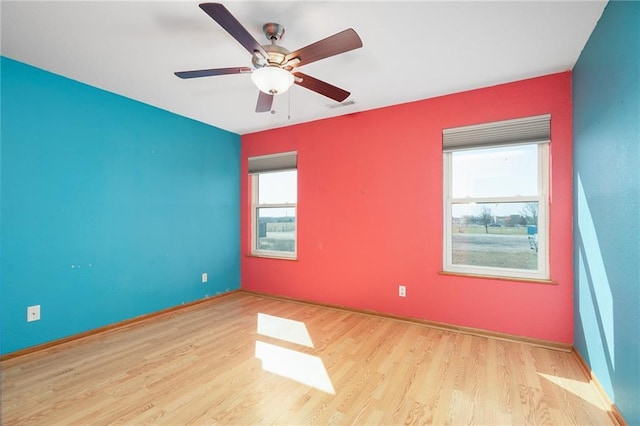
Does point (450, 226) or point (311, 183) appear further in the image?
point (311, 183)

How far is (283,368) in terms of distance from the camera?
2.27 m

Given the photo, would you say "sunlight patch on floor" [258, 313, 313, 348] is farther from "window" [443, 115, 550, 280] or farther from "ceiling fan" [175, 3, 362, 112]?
"ceiling fan" [175, 3, 362, 112]

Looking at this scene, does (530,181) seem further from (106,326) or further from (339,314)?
(106,326)

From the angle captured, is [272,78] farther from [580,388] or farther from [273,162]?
[580,388]

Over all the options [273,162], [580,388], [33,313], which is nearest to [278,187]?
[273,162]

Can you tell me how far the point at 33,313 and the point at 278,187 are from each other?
2.94 m

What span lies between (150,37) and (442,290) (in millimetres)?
3447

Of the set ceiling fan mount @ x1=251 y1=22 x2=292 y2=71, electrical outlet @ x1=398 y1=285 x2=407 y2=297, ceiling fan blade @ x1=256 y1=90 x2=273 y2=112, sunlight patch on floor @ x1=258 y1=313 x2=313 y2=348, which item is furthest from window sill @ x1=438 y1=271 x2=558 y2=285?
ceiling fan mount @ x1=251 y1=22 x2=292 y2=71

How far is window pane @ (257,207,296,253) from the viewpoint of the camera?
4.23 metres

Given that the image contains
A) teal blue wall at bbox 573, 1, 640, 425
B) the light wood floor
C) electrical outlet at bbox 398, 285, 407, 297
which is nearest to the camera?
teal blue wall at bbox 573, 1, 640, 425

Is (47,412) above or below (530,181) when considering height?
below

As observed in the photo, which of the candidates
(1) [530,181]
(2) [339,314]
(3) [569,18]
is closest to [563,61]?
(3) [569,18]

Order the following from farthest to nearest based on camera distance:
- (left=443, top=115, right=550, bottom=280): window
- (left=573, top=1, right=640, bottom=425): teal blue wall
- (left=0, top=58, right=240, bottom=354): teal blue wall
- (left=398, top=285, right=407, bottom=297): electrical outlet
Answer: (left=398, top=285, right=407, bottom=297): electrical outlet, (left=443, top=115, right=550, bottom=280): window, (left=0, top=58, right=240, bottom=354): teal blue wall, (left=573, top=1, right=640, bottom=425): teal blue wall

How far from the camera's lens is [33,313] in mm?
2516
